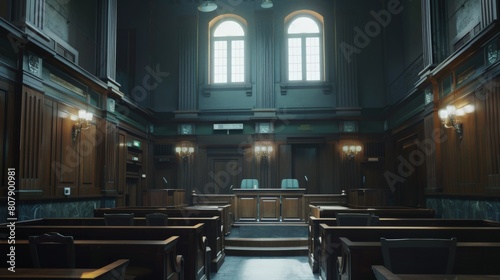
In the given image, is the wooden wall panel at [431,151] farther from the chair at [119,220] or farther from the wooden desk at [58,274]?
the wooden desk at [58,274]

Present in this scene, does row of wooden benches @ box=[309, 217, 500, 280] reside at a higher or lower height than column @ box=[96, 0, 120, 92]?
lower

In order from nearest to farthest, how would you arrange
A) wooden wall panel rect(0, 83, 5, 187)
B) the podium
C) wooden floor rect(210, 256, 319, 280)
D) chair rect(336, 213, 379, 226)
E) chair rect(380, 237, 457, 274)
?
chair rect(380, 237, 457, 274), chair rect(336, 213, 379, 226), wooden floor rect(210, 256, 319, 280), wooden wall panel rect(0, 83, 5, 187), the podium

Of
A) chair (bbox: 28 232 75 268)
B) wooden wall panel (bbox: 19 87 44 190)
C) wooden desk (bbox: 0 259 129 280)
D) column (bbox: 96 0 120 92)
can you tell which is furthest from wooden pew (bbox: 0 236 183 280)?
column (bbox: 96 0 120 92)

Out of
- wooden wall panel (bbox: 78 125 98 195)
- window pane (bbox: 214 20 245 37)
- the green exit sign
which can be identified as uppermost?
window pane (bbox: 214 20 245 37)

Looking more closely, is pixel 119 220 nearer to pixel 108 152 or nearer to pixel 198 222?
pixel 198 222

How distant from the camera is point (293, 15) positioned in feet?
48.8

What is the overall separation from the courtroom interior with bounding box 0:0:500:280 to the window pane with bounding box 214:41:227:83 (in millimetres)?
49

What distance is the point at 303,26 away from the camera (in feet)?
49.0

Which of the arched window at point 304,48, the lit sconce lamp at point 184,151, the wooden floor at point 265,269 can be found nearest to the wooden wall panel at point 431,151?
the wooden floor at point 265,269

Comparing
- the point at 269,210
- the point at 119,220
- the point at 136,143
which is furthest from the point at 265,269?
the point at 136,143

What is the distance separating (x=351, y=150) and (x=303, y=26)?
15.2 feet

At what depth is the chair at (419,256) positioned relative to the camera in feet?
9.93

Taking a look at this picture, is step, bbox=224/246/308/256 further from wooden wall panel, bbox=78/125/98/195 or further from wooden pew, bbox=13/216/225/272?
wooden wall panel, bbox=78/125/98/195

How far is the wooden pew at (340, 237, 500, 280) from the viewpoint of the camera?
3486 millimetres
